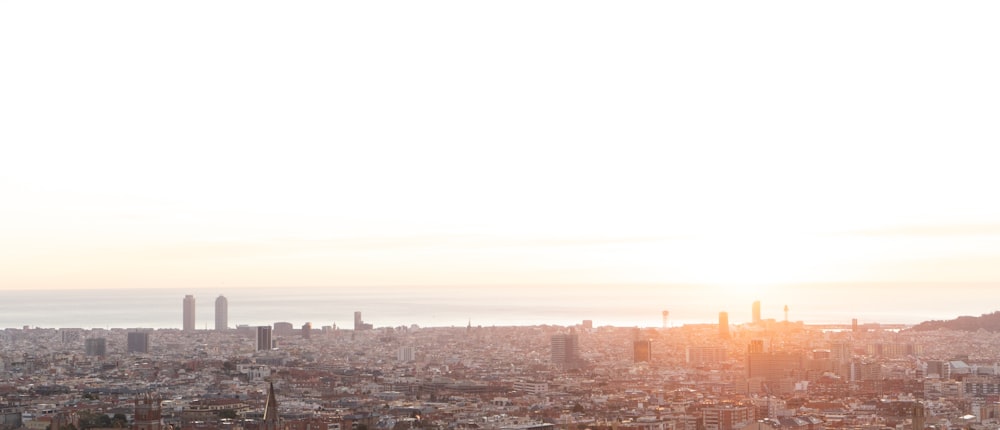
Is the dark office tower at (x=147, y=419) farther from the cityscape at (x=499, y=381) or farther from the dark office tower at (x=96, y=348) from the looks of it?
the dark office tower at (x=96, y=348)

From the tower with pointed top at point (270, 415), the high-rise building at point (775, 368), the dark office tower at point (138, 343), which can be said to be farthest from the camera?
the dark office tower at point (138, 343)

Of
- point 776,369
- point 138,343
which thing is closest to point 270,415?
point 776,369

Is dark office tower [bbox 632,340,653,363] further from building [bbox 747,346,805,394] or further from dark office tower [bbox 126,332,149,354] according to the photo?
dark office tower [bbox 126,332,149,354]

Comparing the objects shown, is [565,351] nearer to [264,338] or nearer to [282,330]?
[264,338]

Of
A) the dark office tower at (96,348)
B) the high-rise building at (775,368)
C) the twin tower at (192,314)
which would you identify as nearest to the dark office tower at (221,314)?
the twin tower at (192,314)

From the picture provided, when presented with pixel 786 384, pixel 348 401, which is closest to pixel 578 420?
pixel 348 401
